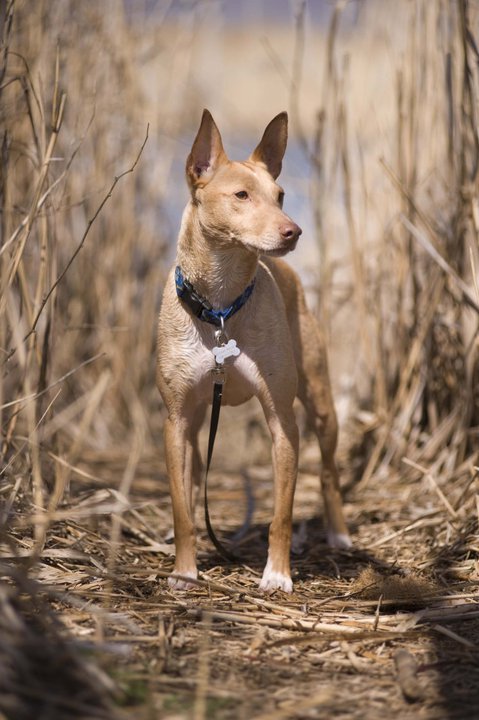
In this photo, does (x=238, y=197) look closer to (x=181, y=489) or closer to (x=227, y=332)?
(x=227, y=332)

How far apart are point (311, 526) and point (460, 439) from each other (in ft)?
2.99

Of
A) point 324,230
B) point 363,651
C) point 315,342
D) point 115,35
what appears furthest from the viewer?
point 115,35

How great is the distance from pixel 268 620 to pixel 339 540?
1.31 metres

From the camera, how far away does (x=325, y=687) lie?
227 centimetres

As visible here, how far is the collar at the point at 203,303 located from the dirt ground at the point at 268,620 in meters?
0.77

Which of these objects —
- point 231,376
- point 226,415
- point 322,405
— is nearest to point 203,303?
point 231,376

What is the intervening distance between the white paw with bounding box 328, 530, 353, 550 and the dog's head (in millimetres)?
1553

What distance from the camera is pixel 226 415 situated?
681 cm

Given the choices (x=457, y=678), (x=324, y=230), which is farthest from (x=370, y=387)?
(x=457, y=678)

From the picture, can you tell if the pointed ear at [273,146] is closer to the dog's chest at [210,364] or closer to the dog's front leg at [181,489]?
the dog's chest at [210,364]

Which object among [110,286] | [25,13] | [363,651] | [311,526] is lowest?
[311,526]

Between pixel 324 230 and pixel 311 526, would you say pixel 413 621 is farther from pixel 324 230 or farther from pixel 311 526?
pixel 324 230

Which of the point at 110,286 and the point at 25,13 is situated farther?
the point at 110,286

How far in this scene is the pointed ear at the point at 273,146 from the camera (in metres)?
3.56
